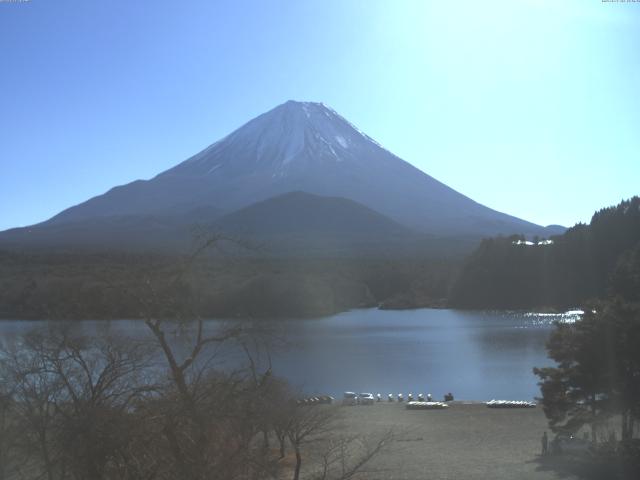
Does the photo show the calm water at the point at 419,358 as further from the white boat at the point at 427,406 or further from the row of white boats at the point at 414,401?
the white boat at the point at 427,406

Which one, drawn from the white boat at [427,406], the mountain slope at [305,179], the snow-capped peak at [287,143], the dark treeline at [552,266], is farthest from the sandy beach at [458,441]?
the snow-capped peak at [287,143]

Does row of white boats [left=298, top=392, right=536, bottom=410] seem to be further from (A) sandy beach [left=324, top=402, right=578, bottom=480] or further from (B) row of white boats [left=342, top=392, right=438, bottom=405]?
(A) sandy beach [left=324, top=402, right=578, bottom=480]

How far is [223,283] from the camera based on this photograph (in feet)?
49.8

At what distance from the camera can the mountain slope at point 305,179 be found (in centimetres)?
6944

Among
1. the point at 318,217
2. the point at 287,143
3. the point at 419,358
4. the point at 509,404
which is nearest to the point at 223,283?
the point at 509,404

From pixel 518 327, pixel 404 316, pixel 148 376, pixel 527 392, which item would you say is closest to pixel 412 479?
pixel 148 376

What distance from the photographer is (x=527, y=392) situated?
16328 millimetres

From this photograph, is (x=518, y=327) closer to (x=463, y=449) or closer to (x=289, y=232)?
(x=463, y=449)

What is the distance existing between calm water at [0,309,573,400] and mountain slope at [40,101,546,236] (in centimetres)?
3595

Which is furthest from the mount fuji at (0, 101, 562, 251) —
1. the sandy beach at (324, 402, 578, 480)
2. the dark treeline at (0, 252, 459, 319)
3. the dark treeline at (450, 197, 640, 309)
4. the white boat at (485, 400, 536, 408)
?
the sandy beach at (324, 402, 578, 480)

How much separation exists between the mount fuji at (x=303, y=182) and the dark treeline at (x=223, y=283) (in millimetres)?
15090

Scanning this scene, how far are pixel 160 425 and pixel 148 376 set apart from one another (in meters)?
0.85

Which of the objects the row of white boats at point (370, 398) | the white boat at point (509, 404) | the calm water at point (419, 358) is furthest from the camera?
the calm water at point (419, 358)

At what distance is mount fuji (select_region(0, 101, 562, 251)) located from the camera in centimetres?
6806
